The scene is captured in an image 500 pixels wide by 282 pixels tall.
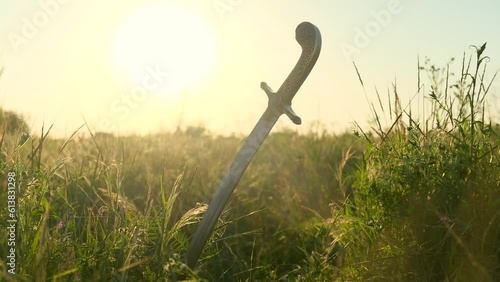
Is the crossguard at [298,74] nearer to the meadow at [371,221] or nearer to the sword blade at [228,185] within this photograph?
the sword blade at [228,185]

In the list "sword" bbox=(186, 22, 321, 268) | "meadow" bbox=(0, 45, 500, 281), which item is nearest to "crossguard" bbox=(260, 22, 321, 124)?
"sword" bbox=(186, 22, 321, 268)

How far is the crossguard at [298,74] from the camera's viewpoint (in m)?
2.81

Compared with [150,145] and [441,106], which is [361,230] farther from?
[150,145]

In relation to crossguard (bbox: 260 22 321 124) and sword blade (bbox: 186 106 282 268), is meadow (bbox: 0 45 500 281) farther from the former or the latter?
crossguard (bbox: 260 22 321 124)

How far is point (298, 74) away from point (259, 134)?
317 mm

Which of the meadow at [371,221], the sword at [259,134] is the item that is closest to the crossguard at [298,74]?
the sword at [259,134]

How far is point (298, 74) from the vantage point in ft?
9.23

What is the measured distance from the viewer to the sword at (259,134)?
2793mm

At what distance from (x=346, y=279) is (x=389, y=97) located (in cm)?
106

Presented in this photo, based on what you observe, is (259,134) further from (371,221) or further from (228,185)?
(371,221)

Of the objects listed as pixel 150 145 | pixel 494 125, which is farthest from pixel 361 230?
pixel 150 145

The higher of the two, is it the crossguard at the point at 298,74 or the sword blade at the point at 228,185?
the crossguard at the point at 298,74

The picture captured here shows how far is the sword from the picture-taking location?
9.16 ft

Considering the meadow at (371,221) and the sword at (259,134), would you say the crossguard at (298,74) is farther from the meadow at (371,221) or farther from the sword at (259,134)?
the meadow at (371,221)
